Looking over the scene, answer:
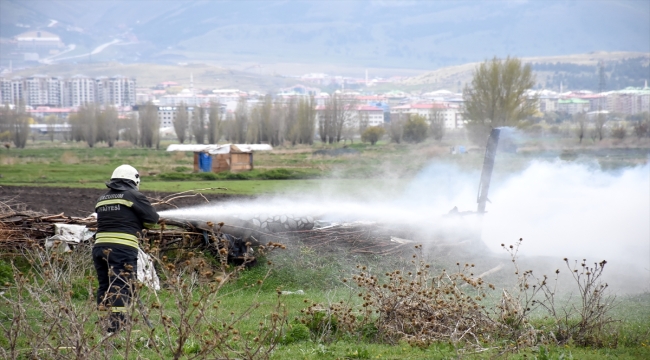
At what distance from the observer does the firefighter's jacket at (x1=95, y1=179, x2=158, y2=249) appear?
964 centimetres

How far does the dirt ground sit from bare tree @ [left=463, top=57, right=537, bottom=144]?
179ft

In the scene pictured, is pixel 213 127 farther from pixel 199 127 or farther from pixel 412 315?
Answer: pixel 412 315

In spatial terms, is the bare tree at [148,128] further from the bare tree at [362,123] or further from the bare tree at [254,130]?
the bare tree at [362,123]

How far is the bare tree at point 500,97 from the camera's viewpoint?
77312 mm

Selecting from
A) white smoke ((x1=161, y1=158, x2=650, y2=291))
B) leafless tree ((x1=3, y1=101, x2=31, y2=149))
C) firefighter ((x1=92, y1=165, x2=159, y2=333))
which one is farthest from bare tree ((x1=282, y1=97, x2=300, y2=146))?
firefighter ((x1=92, y1=165, x2=159, y2=333))

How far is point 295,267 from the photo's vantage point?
14180 millimetres

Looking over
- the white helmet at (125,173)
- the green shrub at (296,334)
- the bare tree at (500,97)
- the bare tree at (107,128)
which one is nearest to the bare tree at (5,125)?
the bare tree at (107,128)

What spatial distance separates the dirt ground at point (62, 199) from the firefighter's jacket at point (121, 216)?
9.00 metres

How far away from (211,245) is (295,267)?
66.9 inches

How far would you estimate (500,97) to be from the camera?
78.1 m

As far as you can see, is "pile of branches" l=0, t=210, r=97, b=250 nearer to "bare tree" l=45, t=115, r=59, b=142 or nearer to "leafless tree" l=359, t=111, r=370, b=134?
"leafless tree" l=359, t=111, r=370, b=134

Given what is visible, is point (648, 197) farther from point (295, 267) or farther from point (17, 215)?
point (17, 215)

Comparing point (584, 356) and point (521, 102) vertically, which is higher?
point (521, 102)

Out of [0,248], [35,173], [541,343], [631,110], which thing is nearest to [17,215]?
[0,248]
